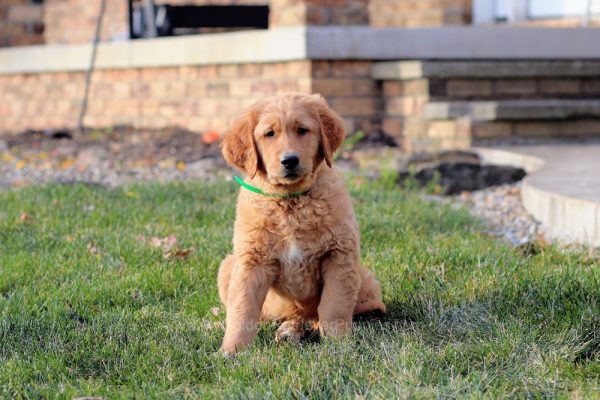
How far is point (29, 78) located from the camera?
12.8 m

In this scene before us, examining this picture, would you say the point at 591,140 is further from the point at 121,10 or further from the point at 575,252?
the point at 121,10

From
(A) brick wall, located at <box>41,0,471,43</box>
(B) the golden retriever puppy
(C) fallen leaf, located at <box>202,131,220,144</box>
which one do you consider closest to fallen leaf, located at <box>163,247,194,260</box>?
(B) the golden retriever puppy

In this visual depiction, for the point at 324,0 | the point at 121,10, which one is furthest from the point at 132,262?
the point at 121,10

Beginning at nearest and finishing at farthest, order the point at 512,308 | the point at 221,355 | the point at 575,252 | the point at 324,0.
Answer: the point at 221,355 → the point at 512,308 → the point at 575,252 → the point at 324,0

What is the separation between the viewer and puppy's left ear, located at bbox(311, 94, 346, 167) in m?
3.93

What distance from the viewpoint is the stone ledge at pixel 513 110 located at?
8.48m

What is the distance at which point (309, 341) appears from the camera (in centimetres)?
386

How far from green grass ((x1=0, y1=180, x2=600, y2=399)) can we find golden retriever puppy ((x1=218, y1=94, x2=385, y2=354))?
13 centimetres

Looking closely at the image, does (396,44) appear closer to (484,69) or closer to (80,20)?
(484,69)

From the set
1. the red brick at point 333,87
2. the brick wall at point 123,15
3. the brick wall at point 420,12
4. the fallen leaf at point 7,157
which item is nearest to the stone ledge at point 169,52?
the red brick at point 333,87

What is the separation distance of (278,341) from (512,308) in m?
0.97

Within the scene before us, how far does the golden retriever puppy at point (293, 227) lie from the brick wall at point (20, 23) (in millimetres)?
10979

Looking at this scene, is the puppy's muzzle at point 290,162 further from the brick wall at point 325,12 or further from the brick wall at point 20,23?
the brick wall at point 20,23

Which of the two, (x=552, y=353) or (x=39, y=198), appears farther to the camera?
(x=39, y=198)
